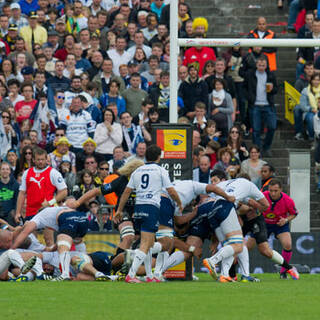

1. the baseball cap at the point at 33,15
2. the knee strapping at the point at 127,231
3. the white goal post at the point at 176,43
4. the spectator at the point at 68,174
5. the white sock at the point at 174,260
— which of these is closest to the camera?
the white sock at the point at 174,260

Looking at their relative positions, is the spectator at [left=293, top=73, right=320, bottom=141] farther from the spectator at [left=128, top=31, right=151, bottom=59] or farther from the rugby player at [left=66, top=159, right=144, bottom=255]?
the rugby player at [left=66, top=159, right=144, bottom=255]

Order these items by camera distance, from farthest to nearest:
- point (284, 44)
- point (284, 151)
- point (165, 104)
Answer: point (284, 151) → point (165, 104) → point (284, 44)

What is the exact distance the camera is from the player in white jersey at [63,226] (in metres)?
14.9

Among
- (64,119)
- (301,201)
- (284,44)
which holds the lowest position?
(301,201)

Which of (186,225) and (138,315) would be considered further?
(186,225)

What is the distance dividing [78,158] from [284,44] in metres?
5.38

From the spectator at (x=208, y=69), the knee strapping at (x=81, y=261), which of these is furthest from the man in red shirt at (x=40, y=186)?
the spectator at (x=208, y=69)

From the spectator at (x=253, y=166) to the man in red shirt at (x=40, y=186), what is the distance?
441cm

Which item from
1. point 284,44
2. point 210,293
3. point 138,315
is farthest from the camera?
point 284,44

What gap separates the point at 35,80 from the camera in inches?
852

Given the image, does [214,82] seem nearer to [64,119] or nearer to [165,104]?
[165,104]

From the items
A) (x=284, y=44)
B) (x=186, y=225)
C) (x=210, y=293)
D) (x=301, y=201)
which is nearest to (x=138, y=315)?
(x=210, y=293)

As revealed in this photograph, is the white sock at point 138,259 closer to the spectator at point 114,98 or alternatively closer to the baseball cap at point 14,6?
the spectator at point 114,98

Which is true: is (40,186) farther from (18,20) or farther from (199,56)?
(18,20)
